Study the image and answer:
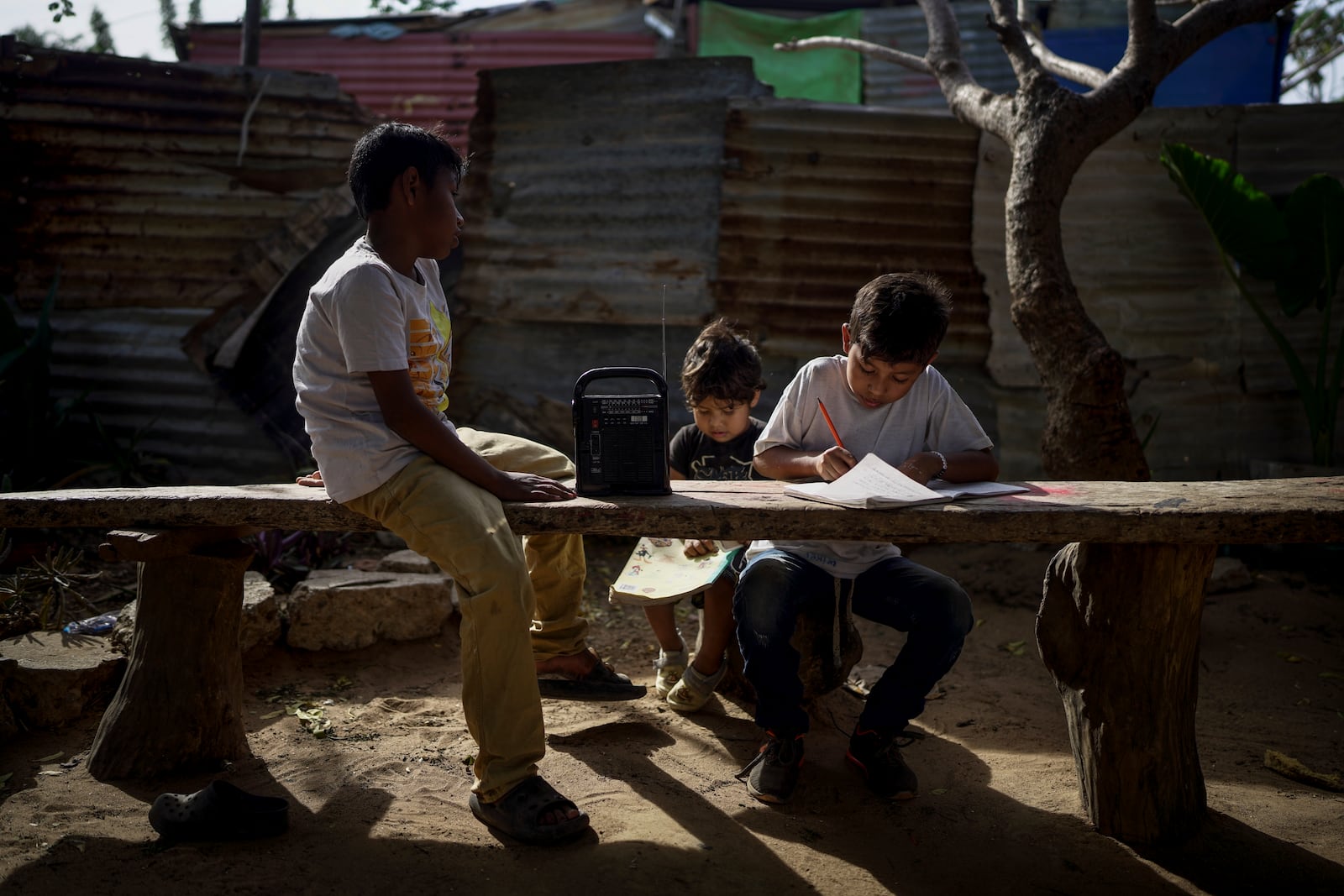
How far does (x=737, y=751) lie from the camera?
3.22 m

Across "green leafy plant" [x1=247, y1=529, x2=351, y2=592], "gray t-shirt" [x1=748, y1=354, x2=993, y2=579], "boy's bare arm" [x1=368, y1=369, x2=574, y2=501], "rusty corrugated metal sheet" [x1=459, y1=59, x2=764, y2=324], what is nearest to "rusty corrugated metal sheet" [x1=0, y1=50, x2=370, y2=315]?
"rusty corrugated metal sheet" [x1=459, y1=59, x2=764, y2=324]

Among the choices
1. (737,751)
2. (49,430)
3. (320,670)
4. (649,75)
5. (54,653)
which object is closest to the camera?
(737,751)

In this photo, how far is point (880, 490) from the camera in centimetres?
244

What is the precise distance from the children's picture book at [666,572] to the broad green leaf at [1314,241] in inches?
160

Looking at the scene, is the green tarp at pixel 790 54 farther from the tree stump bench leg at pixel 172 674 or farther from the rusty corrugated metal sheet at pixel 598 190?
the tree stump bench leg at pixel 172 674

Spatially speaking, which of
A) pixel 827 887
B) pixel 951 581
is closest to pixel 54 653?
pixel 827 887

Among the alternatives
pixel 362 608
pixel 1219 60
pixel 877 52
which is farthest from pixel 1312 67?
pixel 362 608

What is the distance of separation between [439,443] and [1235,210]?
4789mm

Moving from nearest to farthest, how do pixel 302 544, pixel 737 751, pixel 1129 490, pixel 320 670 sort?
pixel 1129 490, pixel 737 751, pixel 320 670, pixel 302 544

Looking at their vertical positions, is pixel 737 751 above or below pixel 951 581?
below

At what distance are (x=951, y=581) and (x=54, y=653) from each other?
314 cm

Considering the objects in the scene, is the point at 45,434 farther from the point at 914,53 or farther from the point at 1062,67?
the point at 914,53

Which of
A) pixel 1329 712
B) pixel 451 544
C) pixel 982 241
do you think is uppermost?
pixel 982 241

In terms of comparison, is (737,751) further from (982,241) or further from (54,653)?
(982,241)
